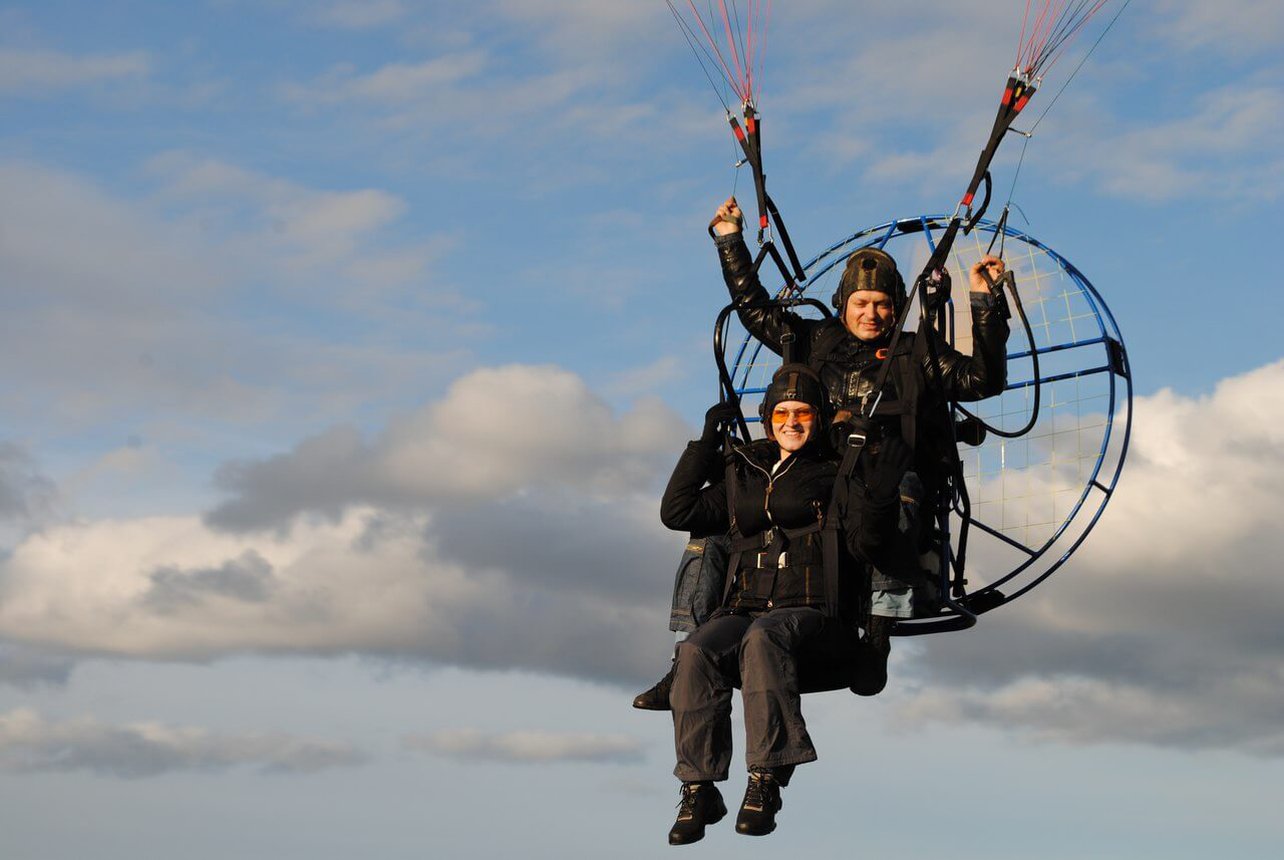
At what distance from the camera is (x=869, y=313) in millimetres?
10180

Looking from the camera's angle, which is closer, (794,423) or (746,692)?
(746,692)

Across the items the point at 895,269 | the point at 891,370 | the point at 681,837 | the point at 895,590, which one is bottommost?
the point at 681,837

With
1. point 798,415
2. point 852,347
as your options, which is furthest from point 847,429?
point 852,347

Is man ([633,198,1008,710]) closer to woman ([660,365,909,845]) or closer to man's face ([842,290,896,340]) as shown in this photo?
man's face ([842,290,896,340])

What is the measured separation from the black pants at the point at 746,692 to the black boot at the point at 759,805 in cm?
7

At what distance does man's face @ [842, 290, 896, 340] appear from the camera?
10.2m

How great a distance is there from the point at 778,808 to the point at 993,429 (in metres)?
2.80

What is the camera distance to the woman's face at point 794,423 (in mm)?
9484

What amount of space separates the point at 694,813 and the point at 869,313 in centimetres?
301

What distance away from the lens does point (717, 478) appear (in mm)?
9727

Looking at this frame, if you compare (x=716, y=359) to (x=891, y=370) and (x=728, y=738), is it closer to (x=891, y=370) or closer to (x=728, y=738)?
(x=891, y=370)

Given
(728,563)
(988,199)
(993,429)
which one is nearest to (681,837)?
(728,563)

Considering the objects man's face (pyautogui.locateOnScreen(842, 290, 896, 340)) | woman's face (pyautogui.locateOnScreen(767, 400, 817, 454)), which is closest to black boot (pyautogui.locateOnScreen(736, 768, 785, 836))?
woman's face (pyautogui.locateOnScreen(767, 400, 817, 454))

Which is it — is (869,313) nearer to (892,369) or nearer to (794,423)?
(892,369)
